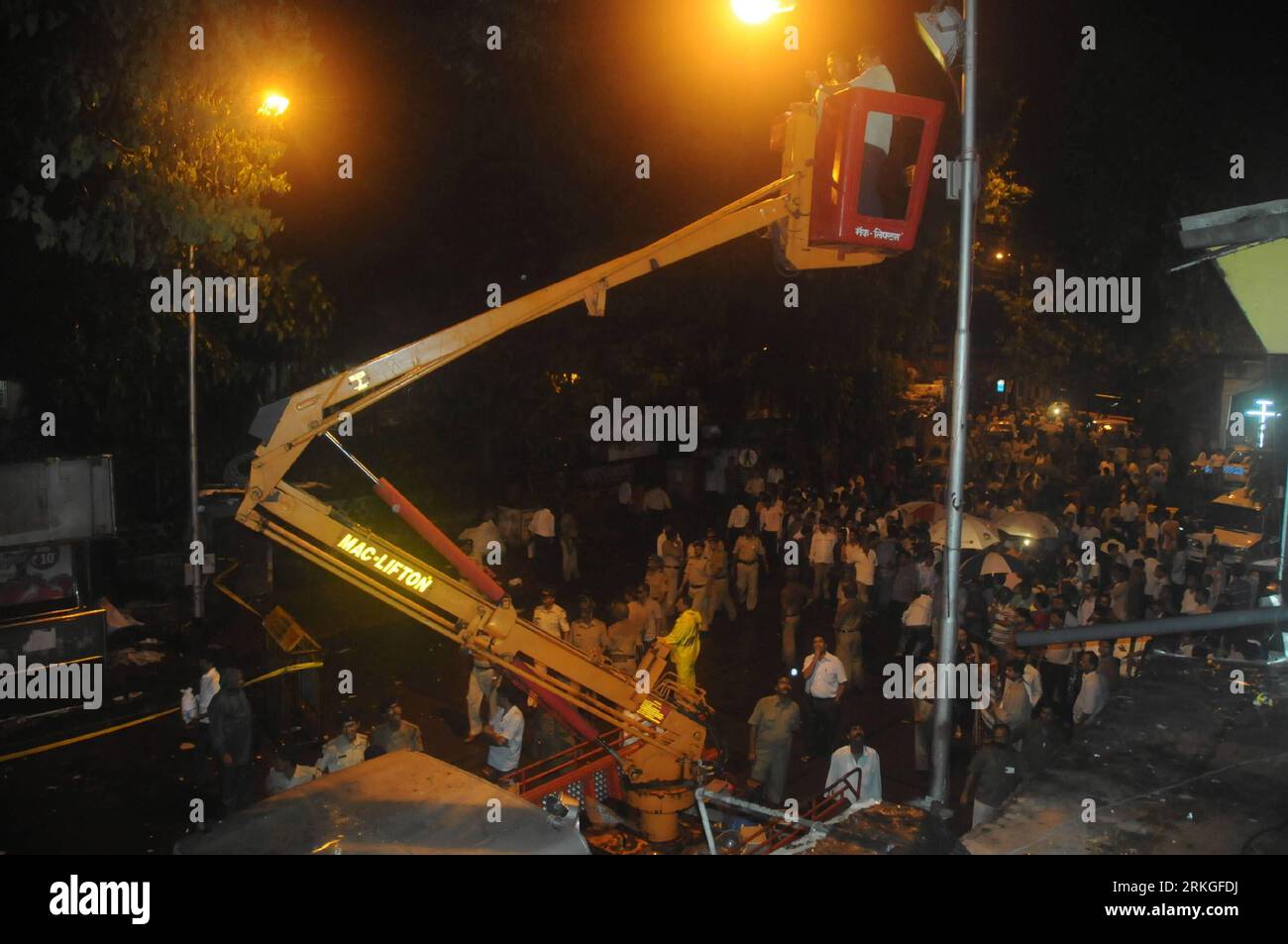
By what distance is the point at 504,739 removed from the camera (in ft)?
32.0

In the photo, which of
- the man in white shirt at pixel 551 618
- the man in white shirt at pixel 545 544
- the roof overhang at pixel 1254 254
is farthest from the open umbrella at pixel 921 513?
the roof overhang at pixel 1254 254

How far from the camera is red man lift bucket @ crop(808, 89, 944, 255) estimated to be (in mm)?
6340

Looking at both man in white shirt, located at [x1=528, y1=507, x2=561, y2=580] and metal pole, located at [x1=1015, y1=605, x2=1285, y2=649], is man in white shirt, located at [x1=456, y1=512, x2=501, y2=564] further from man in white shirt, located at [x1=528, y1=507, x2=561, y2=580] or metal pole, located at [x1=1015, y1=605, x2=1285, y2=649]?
metal pole, located at [x1=1015, y1=605, x2=1285, y2=649]

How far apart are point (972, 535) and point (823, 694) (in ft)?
17.7

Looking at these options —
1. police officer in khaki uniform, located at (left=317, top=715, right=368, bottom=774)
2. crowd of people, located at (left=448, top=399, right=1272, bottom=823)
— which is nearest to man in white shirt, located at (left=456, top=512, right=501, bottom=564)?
crowd of people, located at (left=448, top=399, right=1272, bottom=823)

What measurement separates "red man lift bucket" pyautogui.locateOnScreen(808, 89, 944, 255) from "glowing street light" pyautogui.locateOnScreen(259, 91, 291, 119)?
7.87m

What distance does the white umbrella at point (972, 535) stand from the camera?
1505cm

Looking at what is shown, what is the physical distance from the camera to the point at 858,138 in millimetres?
6312

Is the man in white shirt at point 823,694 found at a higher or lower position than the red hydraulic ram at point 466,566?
lower

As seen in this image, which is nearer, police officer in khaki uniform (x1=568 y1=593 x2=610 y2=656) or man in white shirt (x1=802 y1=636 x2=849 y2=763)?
man in white shirt (x1=802 y1=636 x2=849 y2=763)

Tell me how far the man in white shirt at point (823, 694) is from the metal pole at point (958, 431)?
3.48m

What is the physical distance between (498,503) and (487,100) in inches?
314

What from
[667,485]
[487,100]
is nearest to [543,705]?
[487,100]

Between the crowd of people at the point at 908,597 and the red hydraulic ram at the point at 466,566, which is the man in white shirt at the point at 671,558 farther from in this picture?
the red hydraulic ram at the point at 466,566
